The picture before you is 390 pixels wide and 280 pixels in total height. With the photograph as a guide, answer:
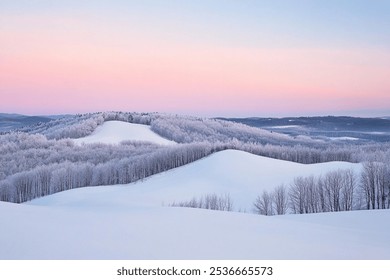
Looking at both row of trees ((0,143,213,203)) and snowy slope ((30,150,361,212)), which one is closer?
snowy slope ((30,150,361,212))

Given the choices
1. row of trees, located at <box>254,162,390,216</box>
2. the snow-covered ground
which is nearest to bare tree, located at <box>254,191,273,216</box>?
row of trees, located at <box>254,162,390,216</box>

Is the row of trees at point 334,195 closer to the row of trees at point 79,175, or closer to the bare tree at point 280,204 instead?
the bare tree at point 280,204

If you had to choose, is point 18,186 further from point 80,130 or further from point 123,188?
point 80,130

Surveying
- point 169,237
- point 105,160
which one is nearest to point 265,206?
point 169,237

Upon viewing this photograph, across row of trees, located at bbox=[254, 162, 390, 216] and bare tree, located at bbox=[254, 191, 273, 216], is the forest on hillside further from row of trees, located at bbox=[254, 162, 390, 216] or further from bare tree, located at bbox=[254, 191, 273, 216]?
bare tree, located at bbox=[254, 191, 273, 216]
